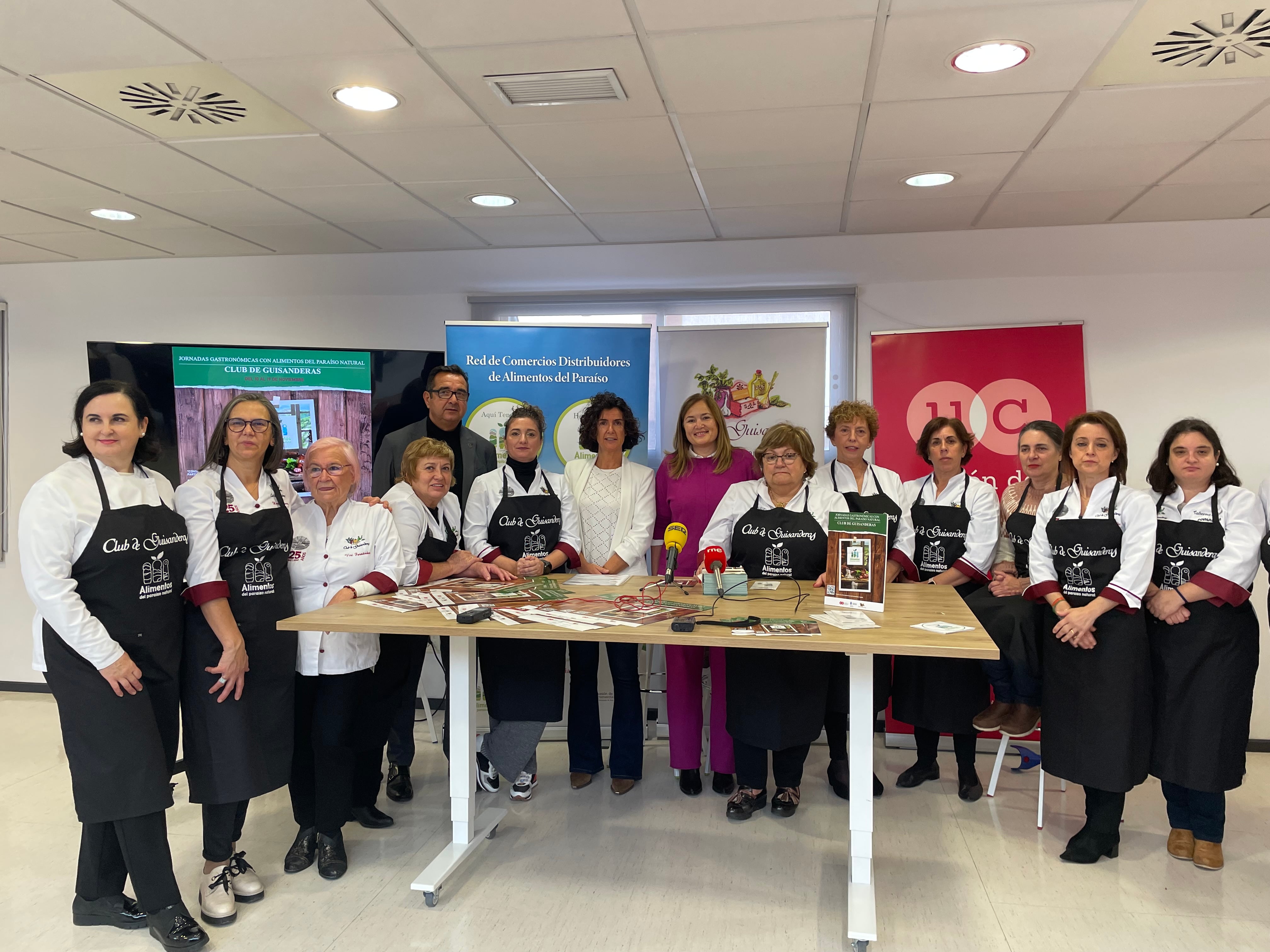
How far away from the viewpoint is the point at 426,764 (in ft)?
14.0

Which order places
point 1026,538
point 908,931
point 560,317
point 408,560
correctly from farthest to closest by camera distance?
point 560,317
point 1026,538
point 408,560
point 908,931

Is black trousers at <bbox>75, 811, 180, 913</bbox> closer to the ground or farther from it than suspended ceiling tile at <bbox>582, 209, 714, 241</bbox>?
closer to the ground

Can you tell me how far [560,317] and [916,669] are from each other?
297 cm

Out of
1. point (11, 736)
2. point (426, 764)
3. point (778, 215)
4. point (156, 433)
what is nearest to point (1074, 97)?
point (778, 215)

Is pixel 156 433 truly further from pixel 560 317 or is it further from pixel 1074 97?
pixel 1074 97

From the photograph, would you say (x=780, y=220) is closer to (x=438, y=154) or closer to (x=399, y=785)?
(x=438, y=154)

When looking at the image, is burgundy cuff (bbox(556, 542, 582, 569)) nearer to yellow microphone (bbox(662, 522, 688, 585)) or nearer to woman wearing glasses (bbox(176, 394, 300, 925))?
yellow microphone (bbox(662, 522, 688, 585))

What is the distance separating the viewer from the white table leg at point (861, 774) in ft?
9.04

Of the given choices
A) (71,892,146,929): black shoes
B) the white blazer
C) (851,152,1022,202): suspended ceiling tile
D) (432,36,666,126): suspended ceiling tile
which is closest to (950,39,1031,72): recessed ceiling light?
(851,152,1022,202): suspended ceiling tile

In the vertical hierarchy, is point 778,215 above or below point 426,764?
above

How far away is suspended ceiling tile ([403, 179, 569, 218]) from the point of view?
395 centimetres

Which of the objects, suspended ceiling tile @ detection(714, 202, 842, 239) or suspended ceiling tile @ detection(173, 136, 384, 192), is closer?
suspended ceiling tile @ detection(173, 136, 384, 192)

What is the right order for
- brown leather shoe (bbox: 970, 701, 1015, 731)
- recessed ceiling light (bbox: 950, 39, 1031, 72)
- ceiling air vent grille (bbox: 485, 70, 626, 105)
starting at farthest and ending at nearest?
brown leather shoe (bbox: 970, 701, 1015, 731) → ceiling air vent grille (bbox: 485, 70, 626, 105) → recessed ceiling light (bbox: 950, 39, 1031, 72)

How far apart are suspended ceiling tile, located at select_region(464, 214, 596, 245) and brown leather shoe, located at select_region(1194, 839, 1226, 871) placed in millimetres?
3964
